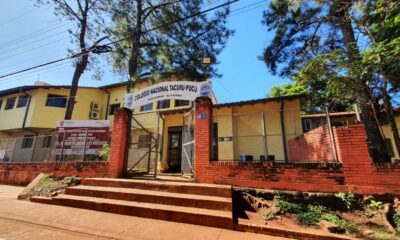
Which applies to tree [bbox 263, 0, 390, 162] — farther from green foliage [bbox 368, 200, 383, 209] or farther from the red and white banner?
the red and white banner

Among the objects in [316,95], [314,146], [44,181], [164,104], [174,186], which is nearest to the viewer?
[174,186]

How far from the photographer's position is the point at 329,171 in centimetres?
457

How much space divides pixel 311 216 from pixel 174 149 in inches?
339

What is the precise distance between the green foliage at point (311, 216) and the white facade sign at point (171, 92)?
4.03 m

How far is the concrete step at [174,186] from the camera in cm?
490

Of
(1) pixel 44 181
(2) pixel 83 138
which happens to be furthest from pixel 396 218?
(2) pixel 83 138

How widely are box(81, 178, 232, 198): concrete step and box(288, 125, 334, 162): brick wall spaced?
2.76m

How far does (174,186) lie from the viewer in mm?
5348

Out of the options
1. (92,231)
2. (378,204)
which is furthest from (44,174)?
(378,204)

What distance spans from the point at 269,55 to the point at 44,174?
11.1 metres

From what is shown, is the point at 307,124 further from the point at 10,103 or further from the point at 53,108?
the point at 10,103

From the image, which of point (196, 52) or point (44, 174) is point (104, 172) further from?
point (196, 52)

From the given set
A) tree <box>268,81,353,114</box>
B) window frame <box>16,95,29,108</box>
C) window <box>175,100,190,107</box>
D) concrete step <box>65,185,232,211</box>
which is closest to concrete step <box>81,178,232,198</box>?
concrete step <box>65,185,232,211</box>

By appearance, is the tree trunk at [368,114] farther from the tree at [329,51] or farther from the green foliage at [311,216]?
the green foliage at [311,216]
